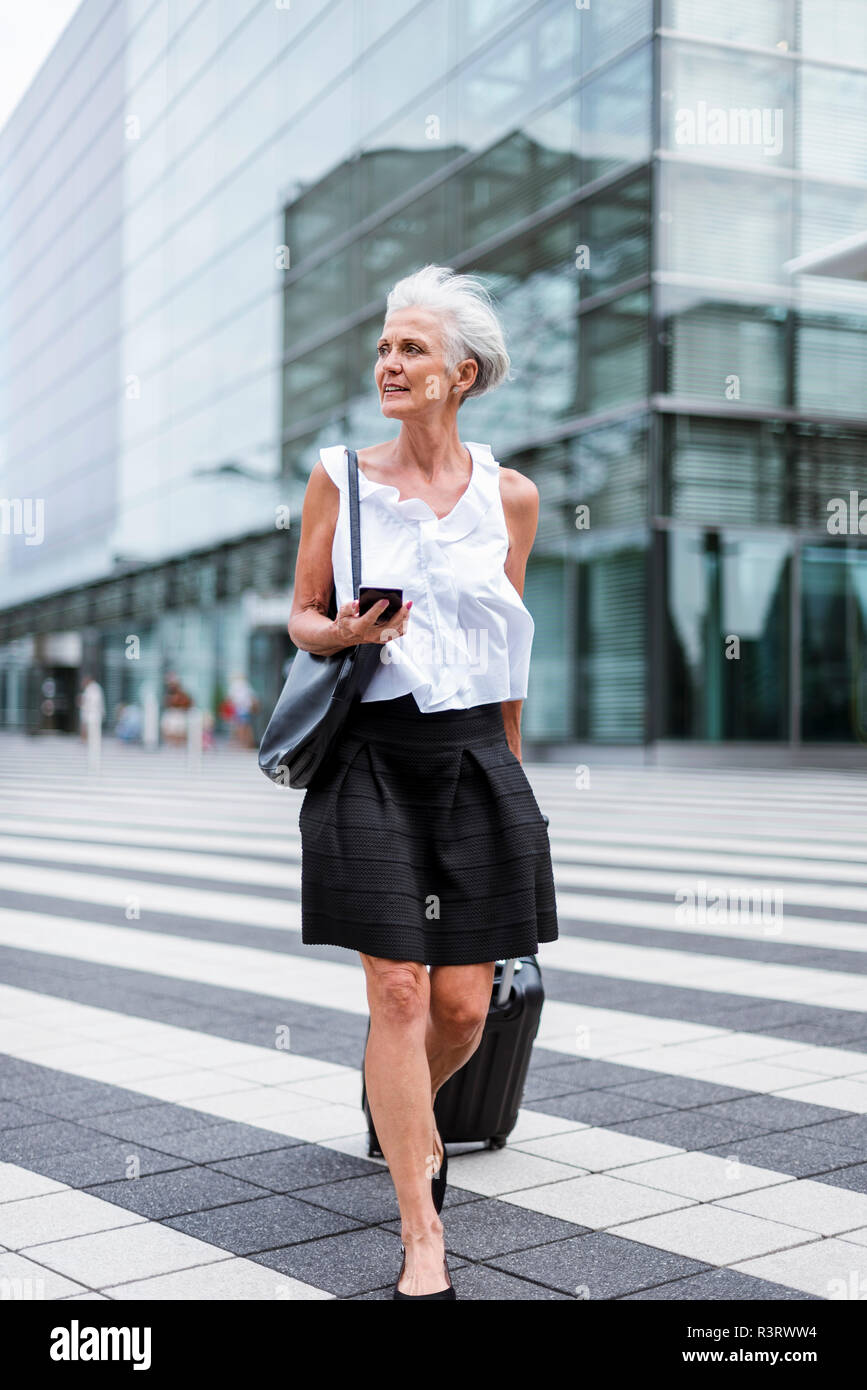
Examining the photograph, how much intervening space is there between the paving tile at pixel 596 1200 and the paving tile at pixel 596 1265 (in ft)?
0.45

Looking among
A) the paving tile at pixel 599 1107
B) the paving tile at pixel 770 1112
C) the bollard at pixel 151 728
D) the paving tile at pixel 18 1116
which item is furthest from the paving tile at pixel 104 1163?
the bollard at pixel 151 728

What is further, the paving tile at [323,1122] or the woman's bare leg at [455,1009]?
the paving tile at [323,1122]

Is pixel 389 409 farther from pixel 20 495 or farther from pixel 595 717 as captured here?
pixel 20 495

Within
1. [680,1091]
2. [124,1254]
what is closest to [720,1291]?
[124,1254]

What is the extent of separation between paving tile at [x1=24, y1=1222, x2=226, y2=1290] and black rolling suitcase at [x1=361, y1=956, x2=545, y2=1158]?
64 centimetres

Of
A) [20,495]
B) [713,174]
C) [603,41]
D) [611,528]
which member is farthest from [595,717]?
[20,495]

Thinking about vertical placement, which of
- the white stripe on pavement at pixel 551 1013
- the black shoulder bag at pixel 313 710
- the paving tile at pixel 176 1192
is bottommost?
the white stripe on pavement at pixel 551 1013

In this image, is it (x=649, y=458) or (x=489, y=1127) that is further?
(x=649, y=458)

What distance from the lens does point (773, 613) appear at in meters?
22.0

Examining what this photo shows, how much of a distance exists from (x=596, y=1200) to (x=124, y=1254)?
1.00 m

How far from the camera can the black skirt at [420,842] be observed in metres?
2.80

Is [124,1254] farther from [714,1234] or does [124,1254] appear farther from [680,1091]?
[680,1091]

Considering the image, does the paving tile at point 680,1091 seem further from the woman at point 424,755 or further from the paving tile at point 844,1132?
the woman at point 424,755
